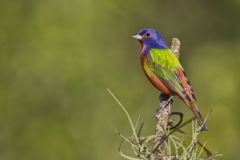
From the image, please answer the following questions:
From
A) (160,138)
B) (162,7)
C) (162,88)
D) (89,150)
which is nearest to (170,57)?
(162,88)

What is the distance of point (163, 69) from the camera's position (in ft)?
17.8

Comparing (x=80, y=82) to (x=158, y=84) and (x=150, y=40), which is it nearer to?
(x=150, y=40)

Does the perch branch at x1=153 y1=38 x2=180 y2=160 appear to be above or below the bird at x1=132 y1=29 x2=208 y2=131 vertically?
above

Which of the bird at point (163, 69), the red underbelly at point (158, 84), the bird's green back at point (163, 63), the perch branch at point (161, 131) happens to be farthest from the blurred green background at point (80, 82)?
the perch branch at point (161, 131)

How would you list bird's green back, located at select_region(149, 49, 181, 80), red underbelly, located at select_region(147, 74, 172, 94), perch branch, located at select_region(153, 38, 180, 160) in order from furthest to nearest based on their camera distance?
bird's green back, located at select_region(149, 49, 181, 80), red underbelly, located at select_region(147, 74, 172, 94), perch branch, located at select_region(153, 38, 180, 160)

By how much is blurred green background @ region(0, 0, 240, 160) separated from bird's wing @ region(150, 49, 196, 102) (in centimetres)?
490

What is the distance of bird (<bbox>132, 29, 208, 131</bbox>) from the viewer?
5.02 m

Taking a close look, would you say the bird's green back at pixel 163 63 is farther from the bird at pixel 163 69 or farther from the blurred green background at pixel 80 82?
the blurred green background at pixel 80 82

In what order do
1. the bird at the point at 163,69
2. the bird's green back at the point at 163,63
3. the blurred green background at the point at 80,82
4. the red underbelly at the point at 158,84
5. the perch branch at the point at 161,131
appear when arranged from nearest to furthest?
the perch branch at the point at 161,131 < the red underbelly at the point at 158,84 < the bird at the point at 163,69 < the bird's green back at the point at 163,63 < the blurred green background at the point at 80,82

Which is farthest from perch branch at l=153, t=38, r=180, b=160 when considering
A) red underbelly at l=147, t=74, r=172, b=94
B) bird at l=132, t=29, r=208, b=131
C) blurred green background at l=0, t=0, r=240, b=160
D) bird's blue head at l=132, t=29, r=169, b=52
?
blurred green background at l=0, t=0, r=240, b=160

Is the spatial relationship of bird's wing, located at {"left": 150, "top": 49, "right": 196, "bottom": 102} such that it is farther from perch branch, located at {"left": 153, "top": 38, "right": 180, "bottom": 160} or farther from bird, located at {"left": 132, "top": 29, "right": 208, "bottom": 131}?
perch branch, located at {"left": 153, "top": 38, "right": 180, "bottom": 160}

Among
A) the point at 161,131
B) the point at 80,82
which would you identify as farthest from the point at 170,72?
the point at 80,82

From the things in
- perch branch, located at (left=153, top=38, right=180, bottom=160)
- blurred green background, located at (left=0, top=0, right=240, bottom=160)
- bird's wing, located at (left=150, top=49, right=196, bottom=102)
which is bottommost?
blurred green background, located at (left=0, top=0, right=240, bottom=160)

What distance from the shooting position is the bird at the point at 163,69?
16.5ft
